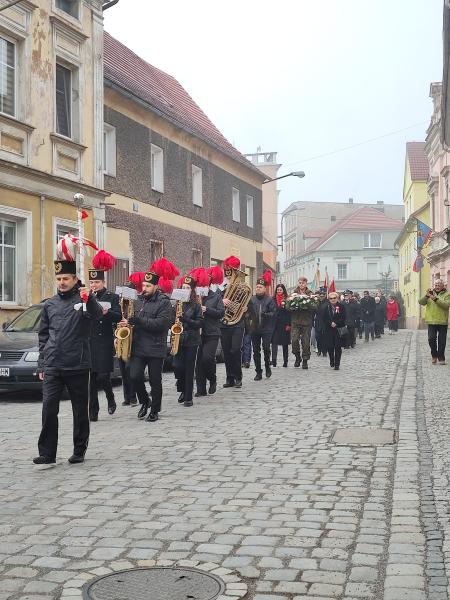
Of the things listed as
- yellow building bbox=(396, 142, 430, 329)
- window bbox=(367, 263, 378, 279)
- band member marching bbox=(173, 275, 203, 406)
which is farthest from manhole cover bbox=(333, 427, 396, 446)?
window bbox=(367, 263, 378, 279)

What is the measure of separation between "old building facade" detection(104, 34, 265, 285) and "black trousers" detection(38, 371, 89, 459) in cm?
1431

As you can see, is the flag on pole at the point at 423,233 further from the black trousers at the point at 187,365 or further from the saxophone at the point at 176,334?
the saxophone at the point at 176,334

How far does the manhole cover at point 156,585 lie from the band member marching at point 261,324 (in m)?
10.3

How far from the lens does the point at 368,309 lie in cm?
3144

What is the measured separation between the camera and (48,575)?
4199 mm

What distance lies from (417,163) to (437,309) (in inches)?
1707

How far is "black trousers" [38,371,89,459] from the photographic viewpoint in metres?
7.07

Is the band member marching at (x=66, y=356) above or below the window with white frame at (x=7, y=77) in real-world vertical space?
below

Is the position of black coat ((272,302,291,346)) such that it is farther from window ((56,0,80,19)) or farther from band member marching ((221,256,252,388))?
window ((56,0,80,19))

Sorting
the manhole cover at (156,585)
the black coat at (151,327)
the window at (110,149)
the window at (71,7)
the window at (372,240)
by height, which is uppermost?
the window at (372,240)

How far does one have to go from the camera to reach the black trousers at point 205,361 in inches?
481

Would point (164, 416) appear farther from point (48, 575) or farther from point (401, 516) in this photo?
point (48, 575)

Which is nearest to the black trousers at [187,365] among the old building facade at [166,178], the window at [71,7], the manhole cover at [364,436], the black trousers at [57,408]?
the manhole cover at [364,436]

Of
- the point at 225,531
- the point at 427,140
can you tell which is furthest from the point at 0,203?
the point at 427,140
